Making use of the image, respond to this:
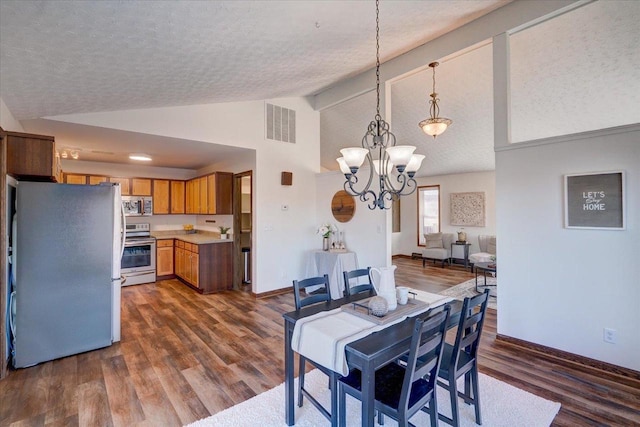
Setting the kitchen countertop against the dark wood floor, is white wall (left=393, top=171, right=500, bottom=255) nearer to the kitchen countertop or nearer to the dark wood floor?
the dark wood floor

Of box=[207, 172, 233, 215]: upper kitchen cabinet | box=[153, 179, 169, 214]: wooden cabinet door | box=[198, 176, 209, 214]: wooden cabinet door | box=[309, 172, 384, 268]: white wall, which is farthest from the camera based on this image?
box=[153, 179, 169, 214]: wooden cabinet door

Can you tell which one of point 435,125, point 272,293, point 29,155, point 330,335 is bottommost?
point 272,293

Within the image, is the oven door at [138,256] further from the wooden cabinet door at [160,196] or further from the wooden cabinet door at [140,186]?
the wooden cabinet door at [140,186]

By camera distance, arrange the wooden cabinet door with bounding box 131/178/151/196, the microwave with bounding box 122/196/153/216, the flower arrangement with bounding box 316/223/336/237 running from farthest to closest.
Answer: the wooden cabinet door with bounding box 131/178/151/196
the microwave with bounding box 122/196/153/216
the flower arrangement with bounding box 316/223/336/237

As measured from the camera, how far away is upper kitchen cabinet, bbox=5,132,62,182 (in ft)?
8.55

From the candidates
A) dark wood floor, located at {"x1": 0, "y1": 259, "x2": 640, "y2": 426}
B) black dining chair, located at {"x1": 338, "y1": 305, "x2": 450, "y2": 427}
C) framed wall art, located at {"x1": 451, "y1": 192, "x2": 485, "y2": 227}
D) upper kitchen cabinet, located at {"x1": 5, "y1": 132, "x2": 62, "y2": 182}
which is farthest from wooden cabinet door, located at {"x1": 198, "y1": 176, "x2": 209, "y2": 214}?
framed wall art, located at {"x1": 451, "y1": 192, "x2": 485, "y2": 227}

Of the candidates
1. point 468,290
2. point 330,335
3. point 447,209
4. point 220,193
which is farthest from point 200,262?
point 447,209

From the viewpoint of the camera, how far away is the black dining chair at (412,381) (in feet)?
4.86

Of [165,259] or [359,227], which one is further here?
[165,259]

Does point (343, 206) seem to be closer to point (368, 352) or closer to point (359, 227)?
point (359, 227)

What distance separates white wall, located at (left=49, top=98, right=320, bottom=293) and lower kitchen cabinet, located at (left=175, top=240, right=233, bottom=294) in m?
0.75

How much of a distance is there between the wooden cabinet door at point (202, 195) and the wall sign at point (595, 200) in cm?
539

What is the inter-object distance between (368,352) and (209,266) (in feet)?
14.2

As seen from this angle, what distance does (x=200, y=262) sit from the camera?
511 centimetres
